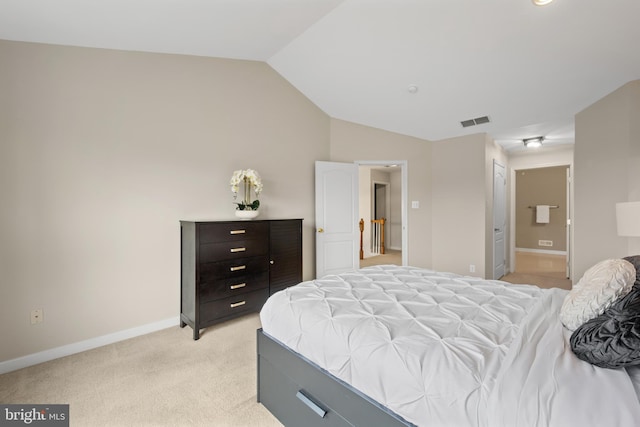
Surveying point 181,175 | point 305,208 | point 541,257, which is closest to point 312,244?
point 305,208

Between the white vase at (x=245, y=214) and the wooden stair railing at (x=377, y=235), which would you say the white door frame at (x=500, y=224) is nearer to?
the wooden stair railing at (x=377, y=235)

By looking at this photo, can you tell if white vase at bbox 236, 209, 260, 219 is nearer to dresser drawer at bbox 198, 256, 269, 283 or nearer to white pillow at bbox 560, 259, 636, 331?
dresser drawer at bbox 198, 256, 269, 283

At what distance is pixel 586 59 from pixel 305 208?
3295mm

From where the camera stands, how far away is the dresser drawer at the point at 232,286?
271 cm

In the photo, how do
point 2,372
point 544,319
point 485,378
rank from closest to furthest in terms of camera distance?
point 485,378 → point 544,319 → point 2,372

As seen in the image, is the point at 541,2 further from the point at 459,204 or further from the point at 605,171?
the point at 459,204

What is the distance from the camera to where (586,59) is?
2641mm

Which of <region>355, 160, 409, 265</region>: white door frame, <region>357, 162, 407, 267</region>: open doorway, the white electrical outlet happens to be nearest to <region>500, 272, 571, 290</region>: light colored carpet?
<region>355, 160, 409, 265</region>: white door frame

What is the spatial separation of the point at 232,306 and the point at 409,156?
349 centimetres

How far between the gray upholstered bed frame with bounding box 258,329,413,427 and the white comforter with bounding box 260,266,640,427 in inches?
1.8

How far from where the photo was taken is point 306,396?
4.63ft

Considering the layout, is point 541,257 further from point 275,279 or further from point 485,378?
point 485,378

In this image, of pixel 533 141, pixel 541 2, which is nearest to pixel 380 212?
pixel 533 141

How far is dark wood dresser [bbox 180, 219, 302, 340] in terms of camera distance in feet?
8.76
